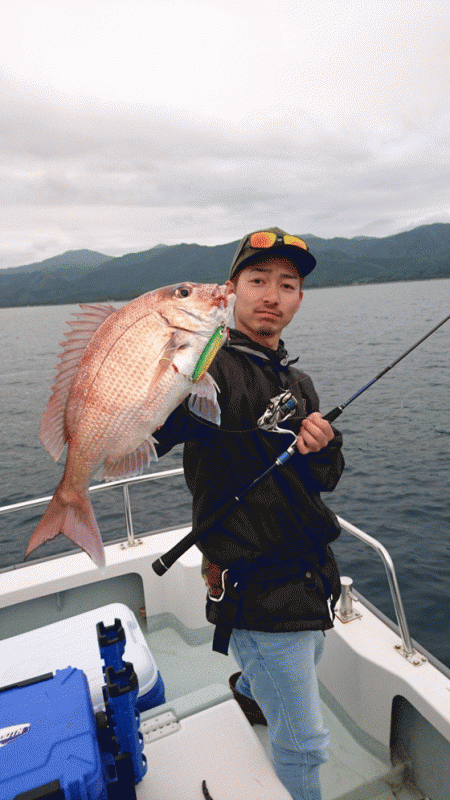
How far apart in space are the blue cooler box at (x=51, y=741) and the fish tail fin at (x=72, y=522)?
91 cm

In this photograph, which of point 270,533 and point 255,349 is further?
point 255,349

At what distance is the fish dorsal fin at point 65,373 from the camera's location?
1.67m

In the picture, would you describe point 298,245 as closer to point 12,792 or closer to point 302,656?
point 302,656

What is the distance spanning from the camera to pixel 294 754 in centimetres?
227

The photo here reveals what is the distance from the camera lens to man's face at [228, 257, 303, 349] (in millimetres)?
2400

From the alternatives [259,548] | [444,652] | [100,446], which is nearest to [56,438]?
[100,446]

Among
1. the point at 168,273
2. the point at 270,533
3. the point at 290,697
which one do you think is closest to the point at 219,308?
the point at 270,533

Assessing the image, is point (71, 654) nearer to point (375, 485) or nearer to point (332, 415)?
point (332, 415)

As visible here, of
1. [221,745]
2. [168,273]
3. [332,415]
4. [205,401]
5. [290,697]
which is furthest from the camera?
→ [168,273]

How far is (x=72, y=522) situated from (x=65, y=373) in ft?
1.68

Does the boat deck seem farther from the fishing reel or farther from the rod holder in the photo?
the fishing reel

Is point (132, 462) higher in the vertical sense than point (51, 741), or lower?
higher

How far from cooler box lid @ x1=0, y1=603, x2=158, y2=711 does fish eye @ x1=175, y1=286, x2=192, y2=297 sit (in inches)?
89.3

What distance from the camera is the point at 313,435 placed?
6.84 feet
